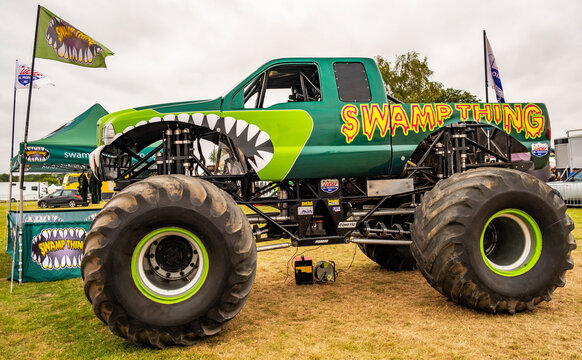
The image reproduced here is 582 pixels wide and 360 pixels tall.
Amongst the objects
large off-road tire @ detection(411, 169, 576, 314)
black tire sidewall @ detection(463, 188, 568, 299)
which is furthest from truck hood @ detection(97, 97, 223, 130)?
black tire sidewall @ detection(463, 188, 568, 299)

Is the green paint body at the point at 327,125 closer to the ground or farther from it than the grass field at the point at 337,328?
farther from it

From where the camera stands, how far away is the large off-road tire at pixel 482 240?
4055 mm

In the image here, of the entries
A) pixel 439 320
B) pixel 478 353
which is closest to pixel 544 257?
pixel 439 320

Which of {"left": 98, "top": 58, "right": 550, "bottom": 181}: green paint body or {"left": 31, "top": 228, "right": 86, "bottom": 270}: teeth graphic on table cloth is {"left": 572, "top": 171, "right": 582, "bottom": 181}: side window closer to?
{"left": 98, "top": 58, "right": 550, "bottom": 181}: green paint body

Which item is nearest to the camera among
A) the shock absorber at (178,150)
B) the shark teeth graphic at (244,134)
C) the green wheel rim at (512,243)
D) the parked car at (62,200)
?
the green wheel rim at (512,243)

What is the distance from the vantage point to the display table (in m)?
6.93

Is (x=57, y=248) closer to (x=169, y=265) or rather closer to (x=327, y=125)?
(x=169, y=265)

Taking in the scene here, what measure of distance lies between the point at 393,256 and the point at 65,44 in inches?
276

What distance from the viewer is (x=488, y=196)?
4160 millimetres

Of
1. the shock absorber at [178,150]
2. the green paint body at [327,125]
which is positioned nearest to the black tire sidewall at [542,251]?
the green paint body at [327,125]

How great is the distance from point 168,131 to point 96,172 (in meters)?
1.03

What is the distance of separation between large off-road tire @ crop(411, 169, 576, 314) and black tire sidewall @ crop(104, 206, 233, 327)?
2057 millimetres

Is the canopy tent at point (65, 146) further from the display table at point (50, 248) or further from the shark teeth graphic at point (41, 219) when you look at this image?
the display table at point (50, 248)

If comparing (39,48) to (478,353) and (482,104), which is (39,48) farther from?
(478,353)
